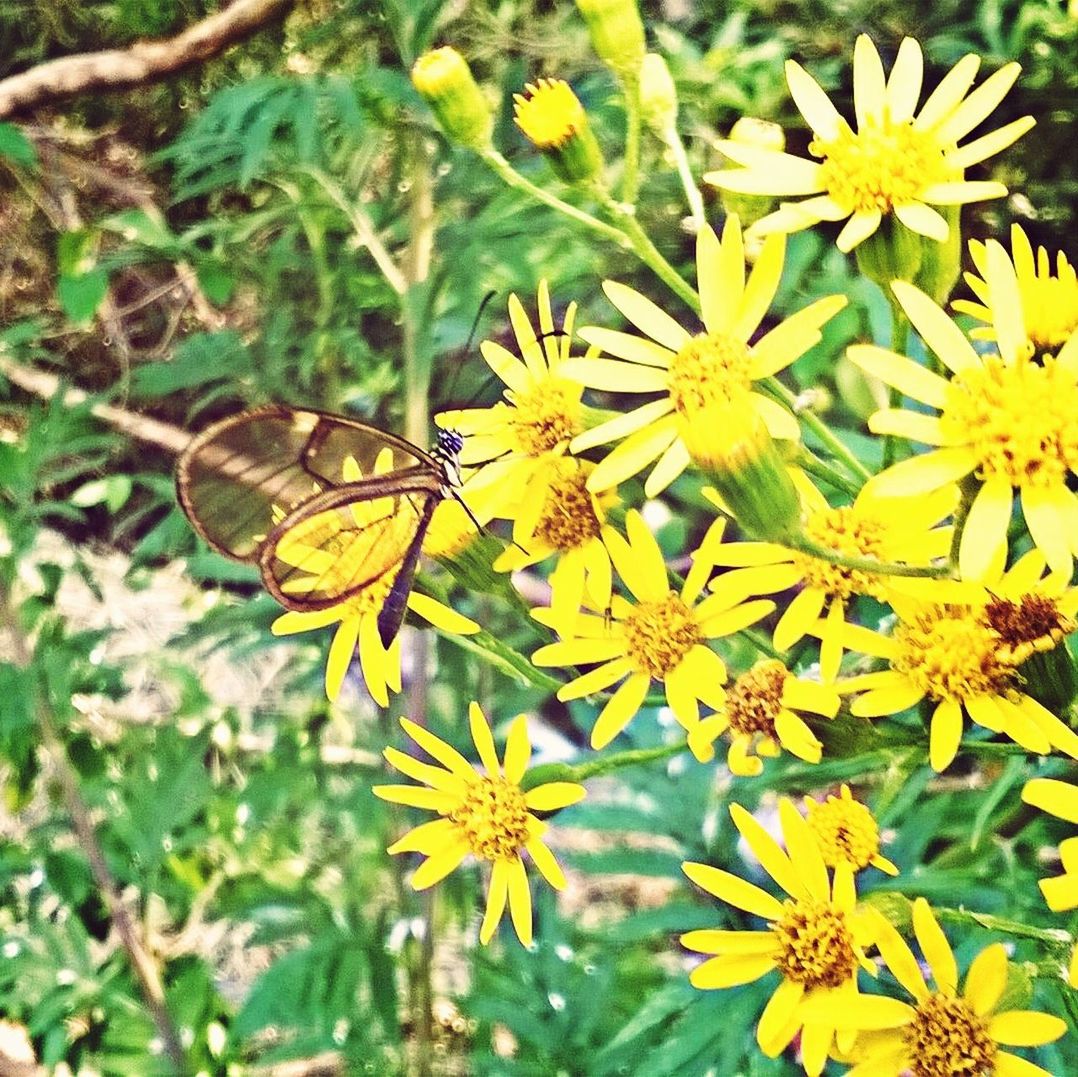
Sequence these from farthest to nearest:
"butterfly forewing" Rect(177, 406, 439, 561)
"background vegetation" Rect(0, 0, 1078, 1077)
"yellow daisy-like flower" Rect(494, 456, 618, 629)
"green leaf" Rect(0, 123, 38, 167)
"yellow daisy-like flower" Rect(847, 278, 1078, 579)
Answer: "green leaf" Rect(0, 123, 38, 167), "background vegetation" Rect(0, 0, 1078, 1077), "butterfly forewing" Rect(177, 406, 439, 561), "yellow daisy-like flower" Rect(494, 456, 618, 629), "yellow daisy-like flower" Rect(847, 278, 1078, 579)

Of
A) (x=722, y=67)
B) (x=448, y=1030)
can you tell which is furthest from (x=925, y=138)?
(x=448, y=1030)

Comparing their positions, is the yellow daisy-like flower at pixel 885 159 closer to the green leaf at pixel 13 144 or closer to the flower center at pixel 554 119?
the flower center at pixel 554 119

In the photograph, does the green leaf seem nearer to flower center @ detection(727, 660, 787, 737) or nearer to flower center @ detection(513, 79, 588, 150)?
flower center @ detection(513, 79, 588, 150)

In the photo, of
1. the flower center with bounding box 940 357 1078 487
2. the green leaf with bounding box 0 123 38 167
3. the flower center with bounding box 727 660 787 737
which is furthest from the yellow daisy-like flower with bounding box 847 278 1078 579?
the green leaf with bounding box 0 123 38 167

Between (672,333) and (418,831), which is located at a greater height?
(672,333)

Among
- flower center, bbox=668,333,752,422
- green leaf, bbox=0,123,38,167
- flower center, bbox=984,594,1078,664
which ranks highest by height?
green leaf, bbox=0,123,38,167

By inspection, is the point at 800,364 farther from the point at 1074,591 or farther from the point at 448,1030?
the point at 448,1030

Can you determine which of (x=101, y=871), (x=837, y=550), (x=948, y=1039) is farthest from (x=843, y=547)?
(x=101, y=871)
